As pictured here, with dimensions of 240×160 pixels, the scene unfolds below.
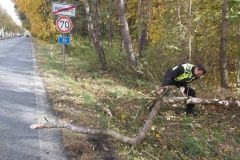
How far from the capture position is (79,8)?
2959cm

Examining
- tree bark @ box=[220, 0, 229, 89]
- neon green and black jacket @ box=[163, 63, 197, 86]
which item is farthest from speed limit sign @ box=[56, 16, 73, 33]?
neon green and black jacket @ box=[163, 63, 197, 86]

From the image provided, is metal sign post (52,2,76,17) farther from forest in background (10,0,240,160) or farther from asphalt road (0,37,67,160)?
asphalt road (0,37,67,160)

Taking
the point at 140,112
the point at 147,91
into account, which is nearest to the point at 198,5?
the point at 147,91

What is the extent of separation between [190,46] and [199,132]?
496 cm

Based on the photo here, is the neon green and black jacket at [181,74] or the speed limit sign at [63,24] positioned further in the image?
the speed limit sign at [63,24]

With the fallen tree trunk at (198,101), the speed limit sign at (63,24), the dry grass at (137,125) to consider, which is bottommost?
the dry grass at (137,125)

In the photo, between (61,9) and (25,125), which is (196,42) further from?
(25,125)

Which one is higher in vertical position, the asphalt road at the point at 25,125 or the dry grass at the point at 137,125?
the asphalt road at the point at 25,125

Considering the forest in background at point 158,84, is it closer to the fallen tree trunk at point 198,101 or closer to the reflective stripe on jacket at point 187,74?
the fallen tree trunk at point 198,101

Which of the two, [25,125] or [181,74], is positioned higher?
[181,74]

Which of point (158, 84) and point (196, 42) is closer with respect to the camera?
point (158, 84)

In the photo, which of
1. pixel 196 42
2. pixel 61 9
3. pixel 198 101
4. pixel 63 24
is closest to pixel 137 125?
pixel 198 101

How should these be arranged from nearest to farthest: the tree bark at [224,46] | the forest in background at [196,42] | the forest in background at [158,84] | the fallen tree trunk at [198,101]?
the forest in background at [158,84], the fallen tree trunk at [198,101], the tree bark at [224,46], the forest in background at [196,42]

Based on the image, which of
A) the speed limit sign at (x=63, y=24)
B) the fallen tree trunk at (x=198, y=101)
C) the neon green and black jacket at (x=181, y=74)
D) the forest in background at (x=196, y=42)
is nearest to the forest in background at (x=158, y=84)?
the forest in background at (x=196, y=42)
